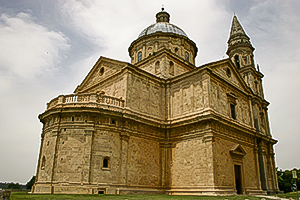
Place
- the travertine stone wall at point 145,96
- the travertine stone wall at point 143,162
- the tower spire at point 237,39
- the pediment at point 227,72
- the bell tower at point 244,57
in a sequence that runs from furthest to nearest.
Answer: the tower spire at point 237,39 < the bell tower at point 244,57 < the pediment at point 227,72 < the travertine stone wall at point 145,96 < the travertine stone wall at point 143,162

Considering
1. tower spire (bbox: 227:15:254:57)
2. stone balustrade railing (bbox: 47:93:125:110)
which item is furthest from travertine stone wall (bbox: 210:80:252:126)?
tower spire (bbox: 227:15:254:57)

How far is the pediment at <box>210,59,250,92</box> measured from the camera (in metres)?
21.6

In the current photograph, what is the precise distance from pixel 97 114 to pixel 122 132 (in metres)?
2.27

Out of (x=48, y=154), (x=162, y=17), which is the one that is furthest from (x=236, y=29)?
(x=48, y=154)

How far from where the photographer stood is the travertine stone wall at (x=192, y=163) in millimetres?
17375

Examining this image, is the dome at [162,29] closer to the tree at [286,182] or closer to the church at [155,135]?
the church at [155,135]

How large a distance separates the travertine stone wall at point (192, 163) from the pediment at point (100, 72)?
8.49 m

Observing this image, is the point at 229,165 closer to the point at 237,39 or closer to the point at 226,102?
the point at 226,102

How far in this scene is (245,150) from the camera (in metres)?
22.2

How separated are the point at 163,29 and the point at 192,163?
18542mm

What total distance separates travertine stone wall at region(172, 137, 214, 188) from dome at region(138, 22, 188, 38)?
16.3 metres

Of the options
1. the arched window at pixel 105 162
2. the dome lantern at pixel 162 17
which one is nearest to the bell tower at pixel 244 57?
the dome lantern at pixel 162 17

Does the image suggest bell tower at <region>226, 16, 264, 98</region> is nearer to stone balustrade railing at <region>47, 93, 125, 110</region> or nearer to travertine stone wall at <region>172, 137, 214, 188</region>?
travertine stone wall at <region>172, 137, 214, 188</region>

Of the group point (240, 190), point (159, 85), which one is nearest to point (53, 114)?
point (159, 85)
